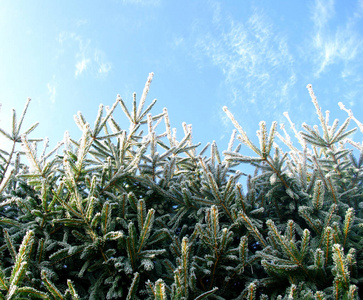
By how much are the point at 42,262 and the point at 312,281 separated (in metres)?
2.30

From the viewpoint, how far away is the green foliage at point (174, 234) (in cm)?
237

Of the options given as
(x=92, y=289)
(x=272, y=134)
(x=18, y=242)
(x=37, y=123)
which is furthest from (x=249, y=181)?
(x=37, y=123)

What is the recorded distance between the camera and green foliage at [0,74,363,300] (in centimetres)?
237

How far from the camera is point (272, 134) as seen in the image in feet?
10.7

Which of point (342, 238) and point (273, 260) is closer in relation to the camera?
point (273, 260)

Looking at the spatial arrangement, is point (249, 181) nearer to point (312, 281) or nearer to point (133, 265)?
point (312, 281)

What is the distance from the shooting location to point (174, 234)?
3203mm

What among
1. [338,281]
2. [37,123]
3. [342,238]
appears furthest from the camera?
[37,123]

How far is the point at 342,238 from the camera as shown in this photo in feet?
8.61

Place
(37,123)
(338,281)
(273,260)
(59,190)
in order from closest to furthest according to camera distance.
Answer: (338,281)
(273,260)
(59,190)
(37,123)

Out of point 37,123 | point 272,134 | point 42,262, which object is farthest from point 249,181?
point 37,123

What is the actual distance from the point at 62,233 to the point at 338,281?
8.15 feet

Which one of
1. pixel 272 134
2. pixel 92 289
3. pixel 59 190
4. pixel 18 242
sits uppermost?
pixel 272 134

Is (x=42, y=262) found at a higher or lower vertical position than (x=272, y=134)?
lower
